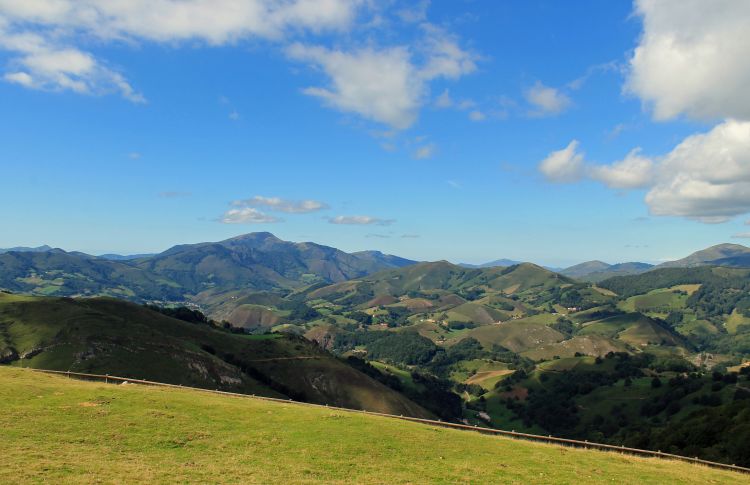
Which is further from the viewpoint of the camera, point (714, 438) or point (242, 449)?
point (714, 438)

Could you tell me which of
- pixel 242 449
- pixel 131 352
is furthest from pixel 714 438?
pixel 131 352

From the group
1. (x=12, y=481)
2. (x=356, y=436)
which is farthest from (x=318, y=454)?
(x=12, y=481)

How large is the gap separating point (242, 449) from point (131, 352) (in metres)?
123

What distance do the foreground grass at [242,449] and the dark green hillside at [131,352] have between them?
90.7m

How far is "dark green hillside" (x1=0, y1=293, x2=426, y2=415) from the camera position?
133750mm

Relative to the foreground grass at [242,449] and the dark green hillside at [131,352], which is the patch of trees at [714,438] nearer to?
A: the foreground grass at [242,449]

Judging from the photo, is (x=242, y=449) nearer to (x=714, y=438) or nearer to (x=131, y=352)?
(x=714, y=438)

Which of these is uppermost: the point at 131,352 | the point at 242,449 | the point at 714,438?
the point at 242,449

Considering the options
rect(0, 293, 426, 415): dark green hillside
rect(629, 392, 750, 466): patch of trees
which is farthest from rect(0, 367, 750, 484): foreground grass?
rect(0, 293, 426, 415): dark green hillside

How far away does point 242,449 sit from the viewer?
36625 millimetres

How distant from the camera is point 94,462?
3003 cm

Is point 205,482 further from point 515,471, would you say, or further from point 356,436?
point 515,471

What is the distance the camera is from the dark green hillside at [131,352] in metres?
134

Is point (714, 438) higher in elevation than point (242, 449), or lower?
lower
